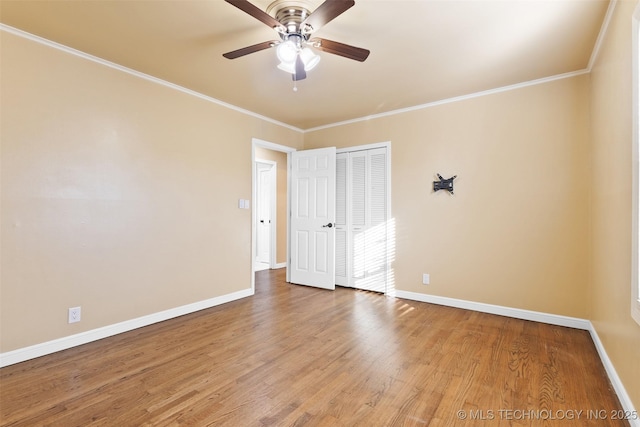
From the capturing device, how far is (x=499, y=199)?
3.37 m

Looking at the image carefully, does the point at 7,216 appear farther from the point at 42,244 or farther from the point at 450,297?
the point at 450,297

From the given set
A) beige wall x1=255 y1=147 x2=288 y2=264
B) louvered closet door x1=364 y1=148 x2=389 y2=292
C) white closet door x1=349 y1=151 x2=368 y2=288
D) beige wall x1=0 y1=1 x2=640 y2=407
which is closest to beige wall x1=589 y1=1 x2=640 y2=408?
beige wall x1=0 y1=1 x2=640 y2=407

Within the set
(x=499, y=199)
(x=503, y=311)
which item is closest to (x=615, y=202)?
(x=499, y=199)

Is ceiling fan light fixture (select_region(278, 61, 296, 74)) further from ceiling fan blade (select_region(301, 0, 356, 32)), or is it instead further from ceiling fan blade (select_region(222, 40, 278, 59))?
ceiling fan blade (select_region(301, 0, 356, 32))

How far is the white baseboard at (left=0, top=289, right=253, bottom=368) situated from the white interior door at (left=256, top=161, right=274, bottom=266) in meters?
2.75

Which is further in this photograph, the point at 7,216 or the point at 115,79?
the point at 115,79

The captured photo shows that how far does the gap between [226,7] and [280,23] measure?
401mm

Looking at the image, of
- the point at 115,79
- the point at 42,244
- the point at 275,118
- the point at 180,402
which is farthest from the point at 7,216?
the point at 275,118

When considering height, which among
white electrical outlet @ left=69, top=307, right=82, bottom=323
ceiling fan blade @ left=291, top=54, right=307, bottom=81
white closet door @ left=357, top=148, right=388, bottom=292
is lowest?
white electrical outlet @ left=69, top=307, right=82, bottom=323

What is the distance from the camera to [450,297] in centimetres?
370

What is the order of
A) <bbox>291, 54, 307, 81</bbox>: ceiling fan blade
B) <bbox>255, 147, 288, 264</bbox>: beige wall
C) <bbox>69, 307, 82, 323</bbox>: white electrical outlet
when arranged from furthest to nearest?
<bbox>255, 147, 288, 264</bbox>: beige wall
<bbox>69, 307, 82, 323</bbox>: white electrical outlet
<bbox>291, 54, 307, 81</bbox>: ceiling fan blade

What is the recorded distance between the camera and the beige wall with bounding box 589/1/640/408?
1721 millimetres

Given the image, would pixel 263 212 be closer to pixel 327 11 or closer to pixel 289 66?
pixel 289 66

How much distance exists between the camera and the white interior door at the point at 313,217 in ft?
14.8
